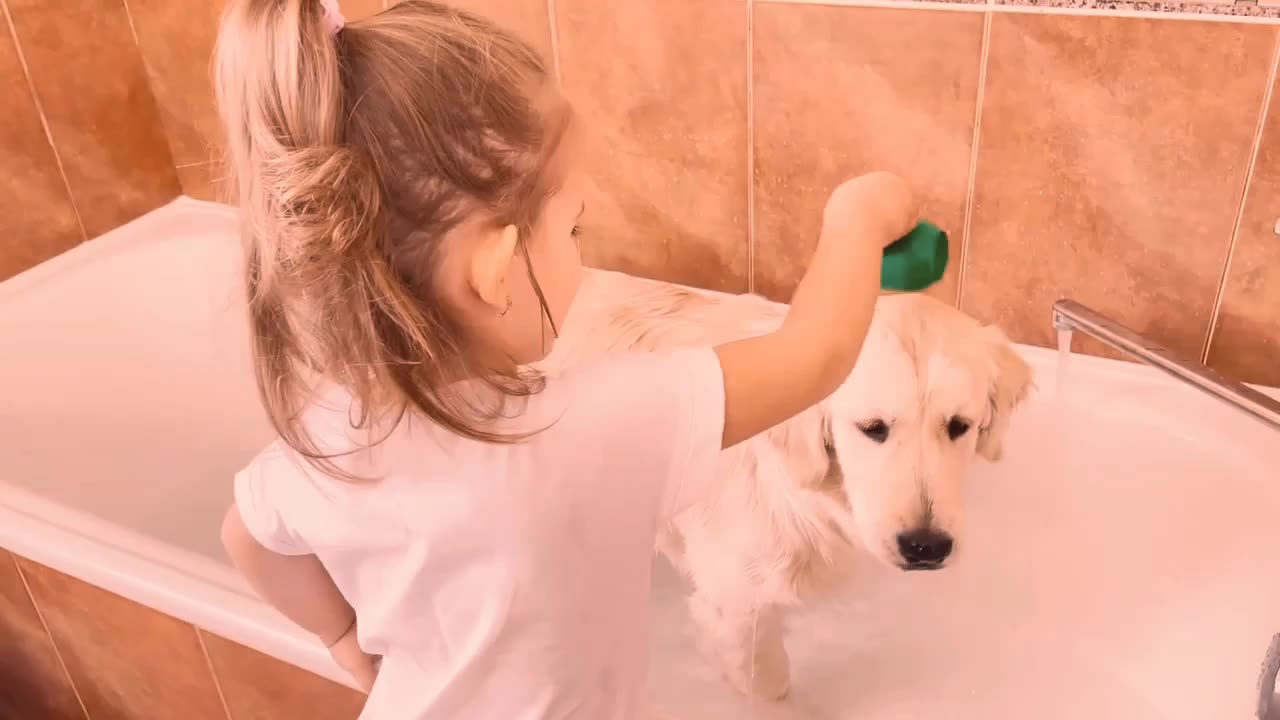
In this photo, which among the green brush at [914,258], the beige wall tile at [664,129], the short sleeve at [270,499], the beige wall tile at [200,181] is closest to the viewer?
the short sleeve at [270,499]

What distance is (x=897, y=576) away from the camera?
133 cm

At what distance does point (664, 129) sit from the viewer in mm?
1383

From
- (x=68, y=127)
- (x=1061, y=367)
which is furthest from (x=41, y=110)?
(x=1061, y=367)

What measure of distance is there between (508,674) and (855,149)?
84 cm

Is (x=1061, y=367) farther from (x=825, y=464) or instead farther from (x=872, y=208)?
(x=872, y=208)

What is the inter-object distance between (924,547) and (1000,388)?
0.61 feet

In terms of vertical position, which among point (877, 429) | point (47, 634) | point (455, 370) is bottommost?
point (47, 634)

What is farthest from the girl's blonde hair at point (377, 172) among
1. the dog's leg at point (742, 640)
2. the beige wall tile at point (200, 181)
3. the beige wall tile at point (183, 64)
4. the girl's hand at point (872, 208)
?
the beige wall tile at point (200, 181)

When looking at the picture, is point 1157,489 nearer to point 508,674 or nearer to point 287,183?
point 508,674

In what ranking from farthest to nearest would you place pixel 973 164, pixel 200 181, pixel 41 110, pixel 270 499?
1. pixel 200 181
2. pixel 41 110
3. pixel 973 164
4. pixel 270 499

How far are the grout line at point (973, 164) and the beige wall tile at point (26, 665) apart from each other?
1187 millimetres

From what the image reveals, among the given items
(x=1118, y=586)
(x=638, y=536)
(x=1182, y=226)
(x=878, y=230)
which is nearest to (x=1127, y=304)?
(x=1182, y=226)

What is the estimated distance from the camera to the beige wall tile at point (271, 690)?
0.99m

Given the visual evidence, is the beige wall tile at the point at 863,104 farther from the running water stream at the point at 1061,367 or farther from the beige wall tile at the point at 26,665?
the beige wall tile at the point at 26,665
